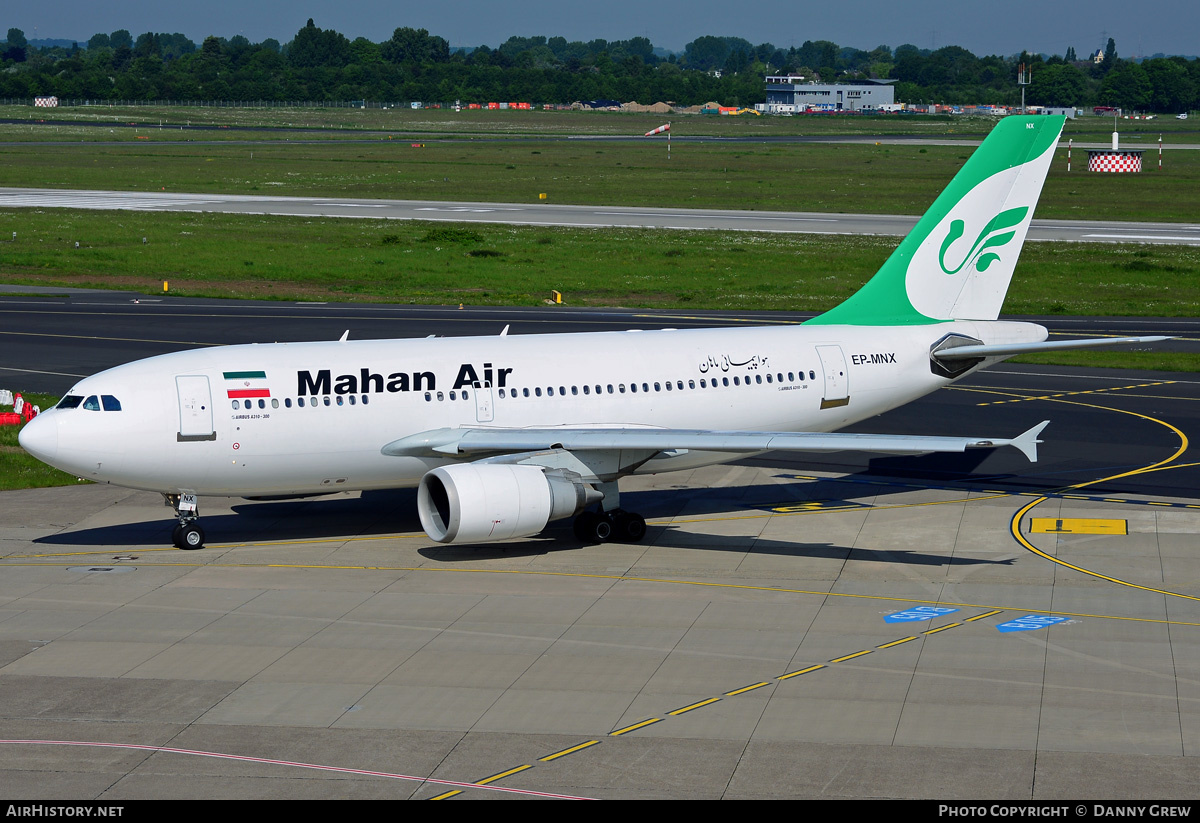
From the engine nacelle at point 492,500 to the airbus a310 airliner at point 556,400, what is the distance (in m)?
0.05

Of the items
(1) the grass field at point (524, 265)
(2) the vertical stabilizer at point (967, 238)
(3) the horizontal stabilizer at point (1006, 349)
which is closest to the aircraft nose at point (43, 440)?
(2) the vertical stabilizer at point (967, 238)

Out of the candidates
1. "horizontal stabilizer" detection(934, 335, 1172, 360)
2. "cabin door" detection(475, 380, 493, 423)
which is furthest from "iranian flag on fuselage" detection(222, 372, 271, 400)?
"horizontal stabilizer" detection(934, 335, 1172, 360)

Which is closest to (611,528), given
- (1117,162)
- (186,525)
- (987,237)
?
(186,525)

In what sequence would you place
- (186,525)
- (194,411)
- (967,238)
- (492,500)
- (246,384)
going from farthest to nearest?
(967,238) < (186,525) < (246,384) < (194,411) < (492,500)

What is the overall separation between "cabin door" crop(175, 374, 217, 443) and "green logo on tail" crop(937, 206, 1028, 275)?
20.3 m

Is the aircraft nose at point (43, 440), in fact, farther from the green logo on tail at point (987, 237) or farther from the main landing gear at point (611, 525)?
the green logo on tail at point (987, 237)

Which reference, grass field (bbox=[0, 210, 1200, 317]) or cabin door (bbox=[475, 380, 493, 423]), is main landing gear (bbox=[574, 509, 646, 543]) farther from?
grass field (bbox=[0, 210, 1200, 317])

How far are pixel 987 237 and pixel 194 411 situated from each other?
870 inches

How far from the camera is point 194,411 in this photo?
30531 mm

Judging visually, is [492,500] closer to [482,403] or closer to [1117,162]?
[482,403]

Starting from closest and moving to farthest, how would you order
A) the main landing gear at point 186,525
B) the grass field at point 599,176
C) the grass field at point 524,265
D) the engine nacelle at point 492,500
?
the engine nacelle at point 492,500 → the main landing gear at point 186,525 → the grass field at point 524,265 → the grass field at point 599,176

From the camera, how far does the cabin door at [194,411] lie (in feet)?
99.9

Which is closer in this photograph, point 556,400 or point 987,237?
point 556,400
